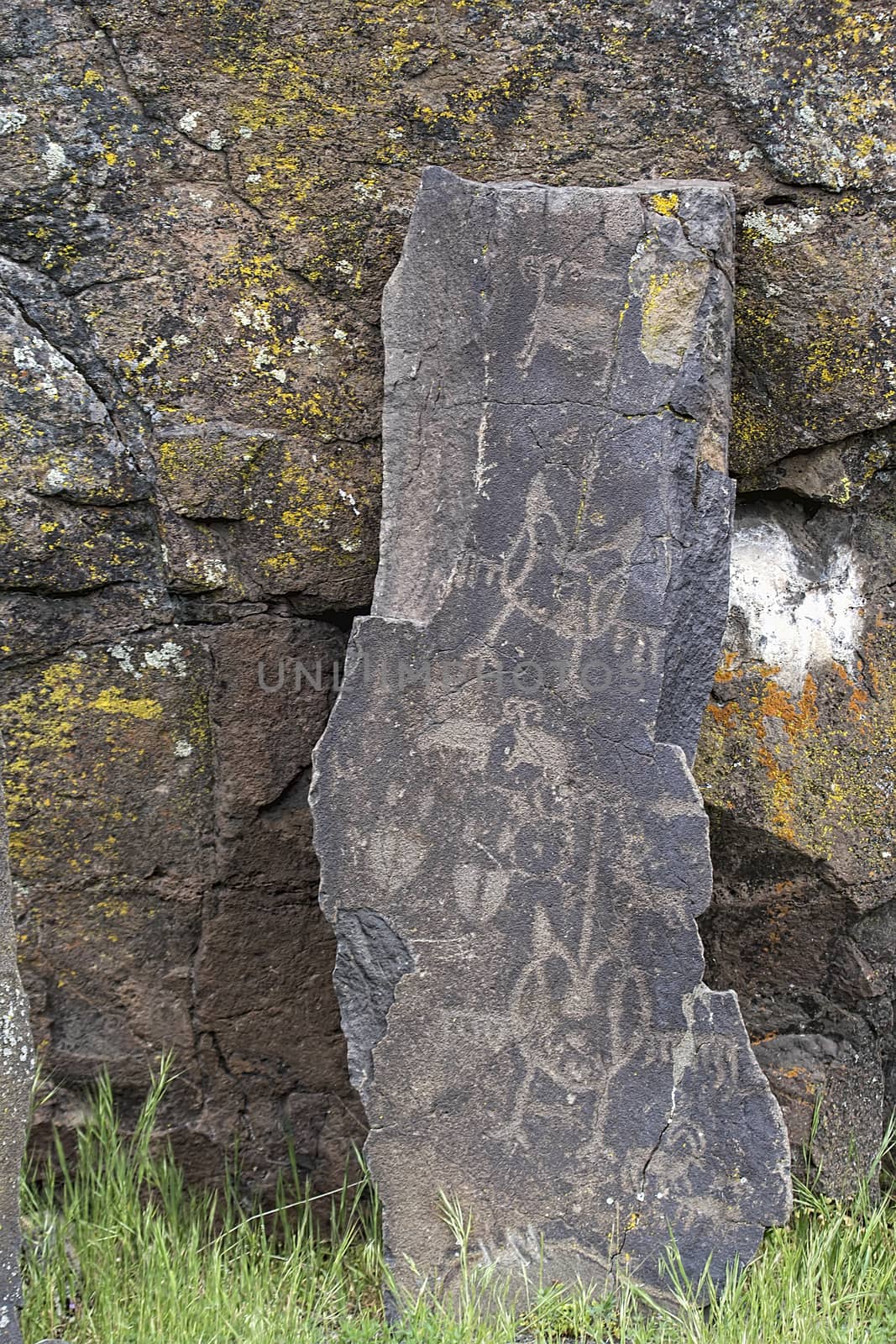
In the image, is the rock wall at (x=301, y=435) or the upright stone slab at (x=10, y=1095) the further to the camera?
the rock wall at (x=301, y=435)

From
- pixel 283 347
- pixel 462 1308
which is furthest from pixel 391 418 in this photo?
pixel 462 1308

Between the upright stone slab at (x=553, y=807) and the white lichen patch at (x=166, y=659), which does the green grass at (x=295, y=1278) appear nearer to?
the upright stone slab at (x=553, y=807)

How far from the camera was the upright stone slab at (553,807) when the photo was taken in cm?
211

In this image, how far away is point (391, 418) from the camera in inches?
87.7

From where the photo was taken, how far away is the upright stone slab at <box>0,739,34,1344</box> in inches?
68.9

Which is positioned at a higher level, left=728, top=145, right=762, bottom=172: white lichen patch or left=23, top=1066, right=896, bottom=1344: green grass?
left=728, top=145, right=762, bottom=172: white lichen patch

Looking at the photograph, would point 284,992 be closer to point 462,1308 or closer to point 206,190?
point 462,1308

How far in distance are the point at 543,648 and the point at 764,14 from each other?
122cm

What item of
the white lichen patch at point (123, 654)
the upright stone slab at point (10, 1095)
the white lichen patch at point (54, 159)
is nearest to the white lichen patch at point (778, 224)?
the white lichen patch at point (54, 159)

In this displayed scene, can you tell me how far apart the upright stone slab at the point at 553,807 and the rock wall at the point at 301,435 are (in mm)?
347

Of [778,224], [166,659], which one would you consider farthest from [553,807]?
[778,224]

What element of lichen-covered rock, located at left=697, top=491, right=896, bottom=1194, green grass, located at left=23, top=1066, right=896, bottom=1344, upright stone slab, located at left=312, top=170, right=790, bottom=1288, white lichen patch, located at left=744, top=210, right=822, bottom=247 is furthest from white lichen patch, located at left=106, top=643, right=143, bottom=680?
white lichen patch, located at left=744, top=210, right=822, bottom=247

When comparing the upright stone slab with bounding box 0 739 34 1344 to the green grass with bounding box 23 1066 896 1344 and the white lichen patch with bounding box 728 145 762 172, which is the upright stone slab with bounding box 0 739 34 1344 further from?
the white lichen patch with bounding box 728 145 762 172

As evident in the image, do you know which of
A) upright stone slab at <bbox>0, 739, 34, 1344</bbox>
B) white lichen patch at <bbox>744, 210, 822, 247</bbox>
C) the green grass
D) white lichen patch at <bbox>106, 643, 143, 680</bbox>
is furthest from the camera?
white lichen patch at <bbox>106, 643, 143, 680</bbox>
